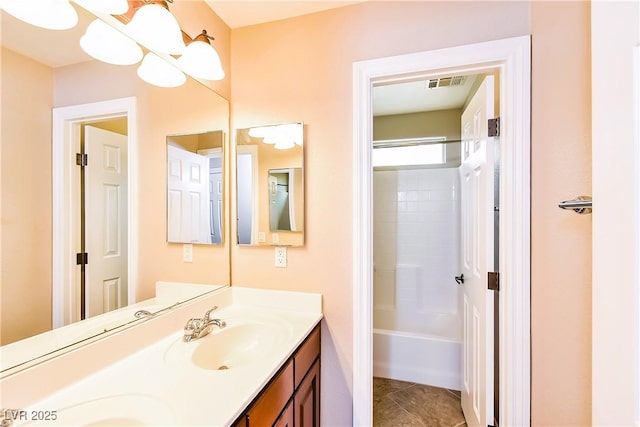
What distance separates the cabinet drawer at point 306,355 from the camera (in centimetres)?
111

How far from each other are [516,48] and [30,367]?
2016 mm

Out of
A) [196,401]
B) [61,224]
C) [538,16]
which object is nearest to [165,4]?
[61,224]

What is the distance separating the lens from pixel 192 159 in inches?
55.1

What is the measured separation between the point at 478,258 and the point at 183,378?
151cm

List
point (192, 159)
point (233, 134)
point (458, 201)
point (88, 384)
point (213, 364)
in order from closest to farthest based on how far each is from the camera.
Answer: point (88, 384) < point (213, 364) < point (192, 159) < point (233, 134) < point (458, 201)

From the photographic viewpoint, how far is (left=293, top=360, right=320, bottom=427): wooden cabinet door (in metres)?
1.13

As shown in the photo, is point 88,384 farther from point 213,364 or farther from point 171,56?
point 171,56

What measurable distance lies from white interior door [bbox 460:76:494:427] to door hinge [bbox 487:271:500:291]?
0.03 metres

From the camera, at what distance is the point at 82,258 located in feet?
2.85

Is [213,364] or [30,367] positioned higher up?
[30,367]

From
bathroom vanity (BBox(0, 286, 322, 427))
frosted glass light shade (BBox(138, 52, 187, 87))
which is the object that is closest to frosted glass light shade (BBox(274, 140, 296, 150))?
frosted glass light shade (BBox(138, 52, 187, 87))

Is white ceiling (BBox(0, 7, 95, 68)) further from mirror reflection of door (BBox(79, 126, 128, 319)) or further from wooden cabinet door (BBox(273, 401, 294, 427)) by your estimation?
wooden cabinet door (BBox(273, 401, 294, 427))

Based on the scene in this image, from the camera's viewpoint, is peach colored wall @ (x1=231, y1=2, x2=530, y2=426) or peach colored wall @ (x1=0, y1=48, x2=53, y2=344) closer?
peach colored wall @ (x1=0, y1=48, x2=53, y2=344)

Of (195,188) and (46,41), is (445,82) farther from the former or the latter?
(46,41)
